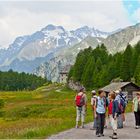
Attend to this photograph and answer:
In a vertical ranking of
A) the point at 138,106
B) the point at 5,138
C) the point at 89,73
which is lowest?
the point at 5,138

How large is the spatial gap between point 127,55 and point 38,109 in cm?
6465

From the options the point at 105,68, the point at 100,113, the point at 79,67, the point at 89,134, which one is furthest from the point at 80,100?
the point at 79,67

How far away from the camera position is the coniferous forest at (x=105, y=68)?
12731 cm

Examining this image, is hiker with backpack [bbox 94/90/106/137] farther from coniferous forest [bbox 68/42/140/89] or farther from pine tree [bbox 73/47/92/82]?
pine tree [bbox 73/47/92/82]

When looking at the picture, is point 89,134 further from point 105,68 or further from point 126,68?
point 105,68

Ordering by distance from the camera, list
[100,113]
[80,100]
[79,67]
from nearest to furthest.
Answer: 1. [100,113]
2. [80,100]
3. [79,67]

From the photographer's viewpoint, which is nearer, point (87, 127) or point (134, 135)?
point (134, 135)

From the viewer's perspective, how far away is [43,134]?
27.8m

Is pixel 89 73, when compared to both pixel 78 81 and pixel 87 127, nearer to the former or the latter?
pixel 78 81

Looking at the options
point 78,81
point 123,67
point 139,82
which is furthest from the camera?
point 78,81

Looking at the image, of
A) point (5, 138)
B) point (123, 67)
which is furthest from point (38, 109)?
point (123, 67)

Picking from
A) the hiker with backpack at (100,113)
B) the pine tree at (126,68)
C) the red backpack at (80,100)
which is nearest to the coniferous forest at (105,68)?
the pine tree at (126,68)

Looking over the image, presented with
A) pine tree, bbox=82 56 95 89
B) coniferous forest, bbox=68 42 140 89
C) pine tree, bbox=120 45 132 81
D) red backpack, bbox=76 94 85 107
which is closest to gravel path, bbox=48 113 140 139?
red backpack, bbox=76 94 85 107

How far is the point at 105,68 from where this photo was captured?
447 ft
